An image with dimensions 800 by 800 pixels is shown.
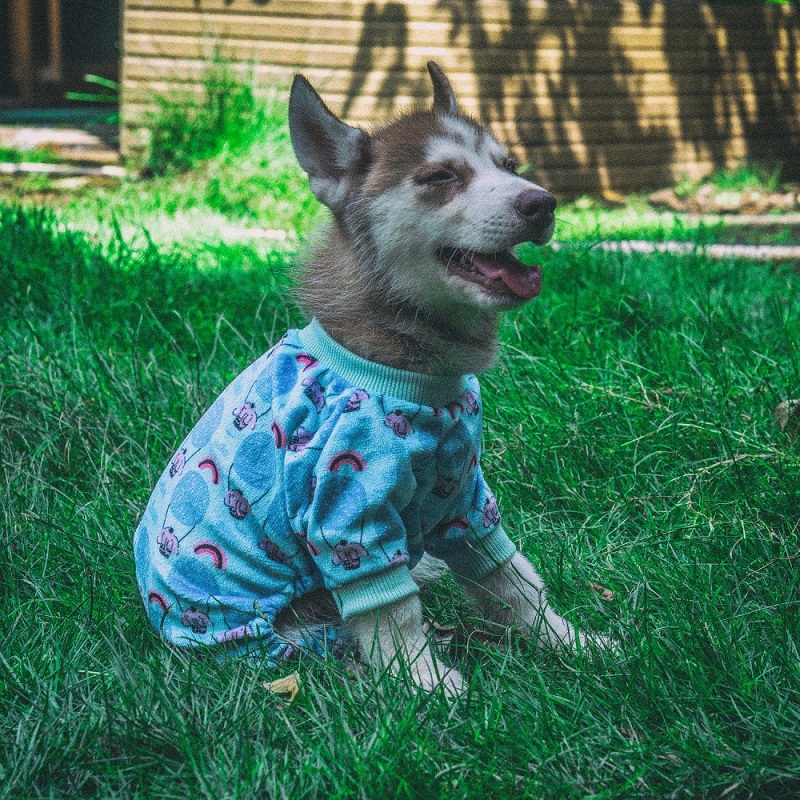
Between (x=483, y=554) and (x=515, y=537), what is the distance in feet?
1.12

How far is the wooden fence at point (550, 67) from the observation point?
790 centimetres

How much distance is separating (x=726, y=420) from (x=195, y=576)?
1.69 m

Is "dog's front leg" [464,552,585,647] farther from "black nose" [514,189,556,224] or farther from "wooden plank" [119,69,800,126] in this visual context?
"wooden plank" [119,69,800,126]

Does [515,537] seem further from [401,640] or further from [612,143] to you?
[612,143]

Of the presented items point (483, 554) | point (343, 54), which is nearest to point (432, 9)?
point (343, 54)

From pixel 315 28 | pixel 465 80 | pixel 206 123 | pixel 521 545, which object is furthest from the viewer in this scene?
pixel 465 80

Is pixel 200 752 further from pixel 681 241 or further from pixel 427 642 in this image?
pixel 681 241

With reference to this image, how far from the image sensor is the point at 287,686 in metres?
2.11

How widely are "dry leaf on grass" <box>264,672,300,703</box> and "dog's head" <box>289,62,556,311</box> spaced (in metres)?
0.88

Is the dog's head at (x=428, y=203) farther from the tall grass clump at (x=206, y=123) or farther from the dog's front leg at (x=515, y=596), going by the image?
the tall grass clump at (x=206, y=123)

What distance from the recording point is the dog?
2.12m

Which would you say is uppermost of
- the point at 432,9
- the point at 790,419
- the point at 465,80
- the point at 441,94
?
the point at 432,9

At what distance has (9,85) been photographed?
41.4 feet

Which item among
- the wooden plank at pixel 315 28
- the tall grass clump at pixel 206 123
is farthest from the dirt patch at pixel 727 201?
the tall grass clump at pixel 206 123
